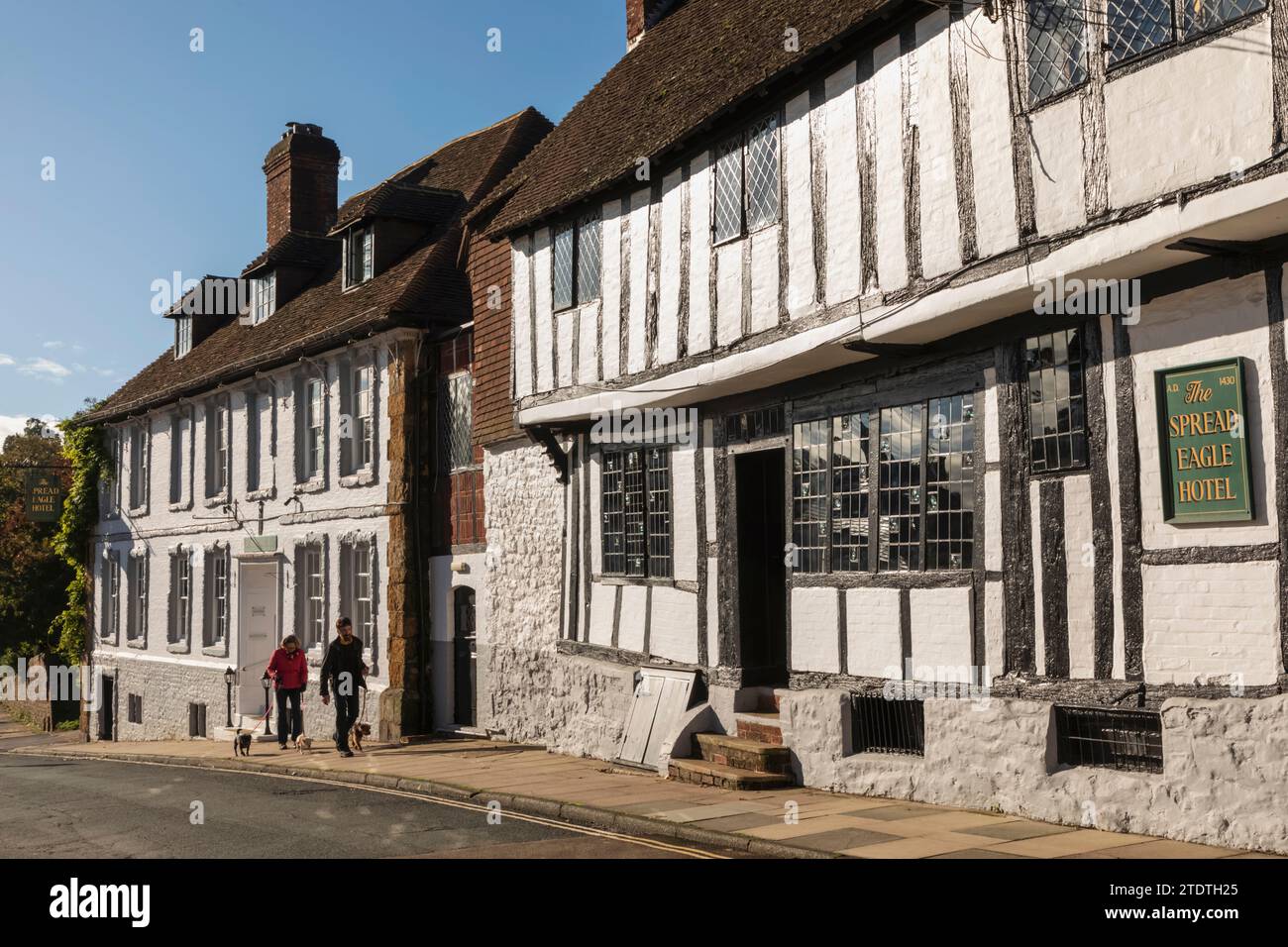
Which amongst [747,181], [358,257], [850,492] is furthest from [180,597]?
[850,492]

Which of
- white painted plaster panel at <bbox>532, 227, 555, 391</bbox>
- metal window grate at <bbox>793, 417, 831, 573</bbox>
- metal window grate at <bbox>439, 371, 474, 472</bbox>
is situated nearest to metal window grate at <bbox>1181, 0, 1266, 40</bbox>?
metal window grate at <bbox>793, 417, 831, 573</bbox>

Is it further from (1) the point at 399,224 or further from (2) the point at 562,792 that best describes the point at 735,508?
(1) the point at 399,224

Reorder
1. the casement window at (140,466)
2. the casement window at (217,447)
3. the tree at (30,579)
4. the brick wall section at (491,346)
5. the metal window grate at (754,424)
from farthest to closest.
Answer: the tree at (30,579)
the casement window at (140,466)
the casement window at (217,447)
the brick wall section at (491,346)
the metal window grate at (754,424)

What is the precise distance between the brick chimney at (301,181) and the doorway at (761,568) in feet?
58.0

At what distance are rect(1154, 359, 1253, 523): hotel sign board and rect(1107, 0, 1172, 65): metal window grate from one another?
2.09 meters

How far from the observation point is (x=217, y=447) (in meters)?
25.7

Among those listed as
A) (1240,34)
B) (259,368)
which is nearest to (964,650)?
(1240,34)

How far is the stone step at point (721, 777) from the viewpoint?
11.0 meters

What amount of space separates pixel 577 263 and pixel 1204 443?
8.42m

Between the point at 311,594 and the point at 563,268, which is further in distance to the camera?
the point at 311,594

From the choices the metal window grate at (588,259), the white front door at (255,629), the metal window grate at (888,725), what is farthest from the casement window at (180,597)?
the metal window grate at (888,725)

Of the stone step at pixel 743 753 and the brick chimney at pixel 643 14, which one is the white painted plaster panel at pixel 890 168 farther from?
the brick chimney at pixel 643 14

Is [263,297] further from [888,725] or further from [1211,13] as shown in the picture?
[1211,13]

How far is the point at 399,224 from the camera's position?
71.8ft
